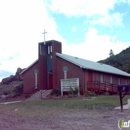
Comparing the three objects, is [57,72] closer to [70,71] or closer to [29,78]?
[70,71]

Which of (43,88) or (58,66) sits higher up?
(58,66)

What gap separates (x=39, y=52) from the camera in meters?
34.0

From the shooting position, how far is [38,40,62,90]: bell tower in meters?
33.5

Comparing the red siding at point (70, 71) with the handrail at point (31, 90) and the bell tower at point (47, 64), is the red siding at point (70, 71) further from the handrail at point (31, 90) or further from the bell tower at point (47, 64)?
the handrail at point (31, 90)

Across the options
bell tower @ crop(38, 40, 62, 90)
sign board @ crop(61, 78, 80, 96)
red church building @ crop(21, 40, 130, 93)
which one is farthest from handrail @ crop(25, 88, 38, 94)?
sign board @ crop(61, 78, 80, 96)

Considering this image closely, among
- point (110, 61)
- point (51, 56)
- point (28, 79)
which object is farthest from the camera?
point (110, 61)

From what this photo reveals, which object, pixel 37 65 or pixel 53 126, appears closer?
pixel 53 126

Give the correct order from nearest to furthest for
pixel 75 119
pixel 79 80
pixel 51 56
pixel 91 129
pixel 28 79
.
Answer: pixel 91 129 → pixel 75 119 → pixel 79 80 → pixel 51 56 → pixel 28 79

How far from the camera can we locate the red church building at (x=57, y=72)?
3225 cm

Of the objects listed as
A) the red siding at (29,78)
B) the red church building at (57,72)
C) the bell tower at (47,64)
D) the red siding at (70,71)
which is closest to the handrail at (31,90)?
the red church building at (57,72)

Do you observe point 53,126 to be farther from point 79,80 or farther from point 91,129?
point 79,80

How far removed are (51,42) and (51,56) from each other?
7.01ft

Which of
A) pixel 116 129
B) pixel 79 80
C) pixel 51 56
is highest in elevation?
pixel 51 56

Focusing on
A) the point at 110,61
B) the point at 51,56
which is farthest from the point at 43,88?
the point at 110,61
